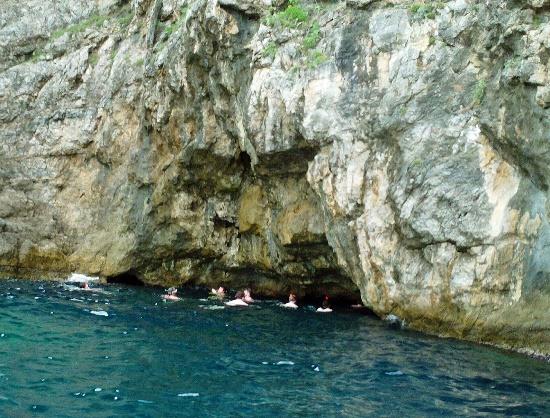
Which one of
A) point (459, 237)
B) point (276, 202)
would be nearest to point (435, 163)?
point (459, 237)

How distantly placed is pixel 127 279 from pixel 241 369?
1653 centimetres

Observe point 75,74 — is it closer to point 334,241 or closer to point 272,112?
point 272,112

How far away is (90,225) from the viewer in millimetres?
27172

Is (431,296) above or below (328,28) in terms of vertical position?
below

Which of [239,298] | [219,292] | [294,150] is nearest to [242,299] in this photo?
[239,298]

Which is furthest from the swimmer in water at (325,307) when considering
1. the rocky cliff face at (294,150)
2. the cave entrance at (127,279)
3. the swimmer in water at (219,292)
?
the cave entrance at (127,279)

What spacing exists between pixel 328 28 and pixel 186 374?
1244cm

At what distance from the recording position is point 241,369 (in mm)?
12055

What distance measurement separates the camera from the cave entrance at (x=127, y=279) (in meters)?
26.7

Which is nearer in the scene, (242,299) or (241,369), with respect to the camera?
(241,369)

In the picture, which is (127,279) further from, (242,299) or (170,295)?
(242,299)

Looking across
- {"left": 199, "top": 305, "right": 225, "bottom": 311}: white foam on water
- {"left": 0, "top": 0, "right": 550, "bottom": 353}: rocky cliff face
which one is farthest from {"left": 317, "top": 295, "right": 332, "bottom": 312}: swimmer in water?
{"left": 199, "top": 305, "right": 225, "bottom": 311}: white foam on water

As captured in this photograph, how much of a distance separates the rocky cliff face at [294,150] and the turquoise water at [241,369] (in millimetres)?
2242

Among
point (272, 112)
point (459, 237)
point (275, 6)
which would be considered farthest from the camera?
point (275, 6)
